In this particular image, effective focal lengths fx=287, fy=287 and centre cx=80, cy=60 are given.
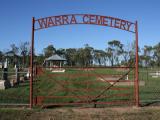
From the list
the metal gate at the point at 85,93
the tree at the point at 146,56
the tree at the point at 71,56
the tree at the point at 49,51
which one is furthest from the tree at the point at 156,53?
the metal gate at the point at 85,93

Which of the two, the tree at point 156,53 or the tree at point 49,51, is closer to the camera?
the tree at point 156,53

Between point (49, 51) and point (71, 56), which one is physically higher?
point (49, 51)

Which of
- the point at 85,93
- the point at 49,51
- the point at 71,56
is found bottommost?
the point at 85,93

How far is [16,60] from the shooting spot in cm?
9594

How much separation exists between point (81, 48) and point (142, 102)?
102967mm

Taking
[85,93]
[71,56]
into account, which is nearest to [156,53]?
[71,56]

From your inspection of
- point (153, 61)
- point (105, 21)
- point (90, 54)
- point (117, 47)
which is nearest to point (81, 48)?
point (90, 54)

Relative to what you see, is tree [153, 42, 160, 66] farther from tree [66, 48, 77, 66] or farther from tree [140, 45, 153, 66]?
tree [66, 48, 77, 66]

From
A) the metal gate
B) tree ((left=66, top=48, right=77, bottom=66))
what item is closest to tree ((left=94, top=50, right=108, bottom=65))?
tree ((left=66, top=48, right=77, bottom=66))

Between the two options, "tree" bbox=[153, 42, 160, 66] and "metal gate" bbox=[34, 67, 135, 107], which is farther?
"tree" bbox=[153, 42, 160, 66]

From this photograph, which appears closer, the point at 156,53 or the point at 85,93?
the point at 85,93

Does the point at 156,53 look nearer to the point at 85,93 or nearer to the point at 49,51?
the point at 49,51

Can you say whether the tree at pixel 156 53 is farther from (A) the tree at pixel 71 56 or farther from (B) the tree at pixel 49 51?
(B) the tree at pixel 49 51

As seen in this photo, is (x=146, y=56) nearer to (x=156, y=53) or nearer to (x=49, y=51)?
(x=156, y=53)
